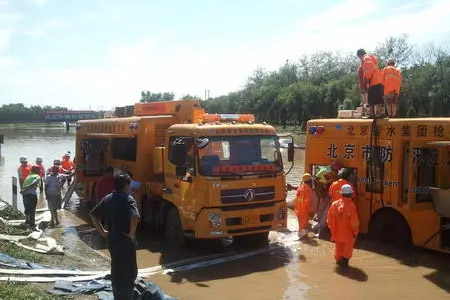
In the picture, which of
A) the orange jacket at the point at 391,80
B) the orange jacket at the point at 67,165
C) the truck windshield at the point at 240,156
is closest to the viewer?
the truck windshield at the point at 240,156

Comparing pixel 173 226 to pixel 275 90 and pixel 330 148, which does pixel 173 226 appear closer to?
pixel 330 148

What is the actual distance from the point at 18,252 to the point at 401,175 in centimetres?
675

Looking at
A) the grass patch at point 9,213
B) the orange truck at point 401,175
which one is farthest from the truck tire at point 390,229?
the grass patch at point 9,213

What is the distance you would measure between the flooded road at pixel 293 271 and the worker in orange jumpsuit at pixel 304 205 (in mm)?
302

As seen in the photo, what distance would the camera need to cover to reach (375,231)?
10.2 metres

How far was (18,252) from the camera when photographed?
8398 mm

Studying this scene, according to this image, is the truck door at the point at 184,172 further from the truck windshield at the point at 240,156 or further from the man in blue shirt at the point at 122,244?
the man in blue shirt at the point at 122,244

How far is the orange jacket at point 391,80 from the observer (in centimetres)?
1045

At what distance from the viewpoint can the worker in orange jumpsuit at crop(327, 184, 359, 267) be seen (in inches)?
336

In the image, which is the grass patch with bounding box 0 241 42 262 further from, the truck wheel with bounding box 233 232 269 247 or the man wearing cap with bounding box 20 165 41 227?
the truck wheel with bounding box 233 232 269 247

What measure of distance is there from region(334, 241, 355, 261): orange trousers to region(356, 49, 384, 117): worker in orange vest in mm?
2963

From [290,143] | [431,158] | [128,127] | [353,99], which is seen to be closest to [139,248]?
[128,127]

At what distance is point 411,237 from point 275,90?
6982 centimetres

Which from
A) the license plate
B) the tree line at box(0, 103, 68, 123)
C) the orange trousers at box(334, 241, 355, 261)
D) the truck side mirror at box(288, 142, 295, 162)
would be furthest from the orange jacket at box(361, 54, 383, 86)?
the tree line at box(0, 103, 68, 123)
